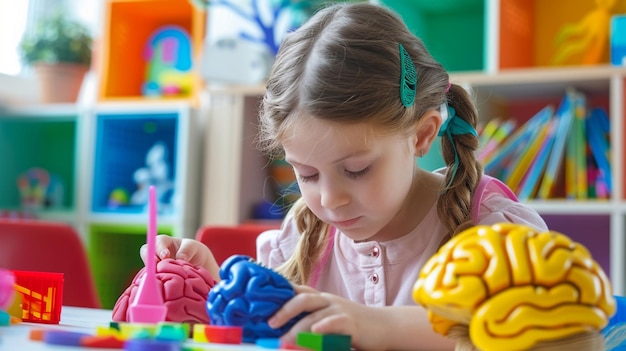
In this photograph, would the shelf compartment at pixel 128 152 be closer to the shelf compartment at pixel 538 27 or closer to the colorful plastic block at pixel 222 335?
the shelf compartment at pixel 538 27

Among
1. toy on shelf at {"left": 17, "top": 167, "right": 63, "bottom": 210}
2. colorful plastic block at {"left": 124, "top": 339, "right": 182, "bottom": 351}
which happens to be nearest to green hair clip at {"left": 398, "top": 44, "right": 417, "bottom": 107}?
colorful plastic block at {"left": 124, "top": 339, "right": 182, "bottom": 351}

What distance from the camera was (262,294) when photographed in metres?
0.69

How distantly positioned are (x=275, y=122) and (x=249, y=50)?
5.32 feet

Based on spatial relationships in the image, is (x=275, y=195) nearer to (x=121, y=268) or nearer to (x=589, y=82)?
(x=121, y=268)

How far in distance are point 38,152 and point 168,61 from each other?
0.66m

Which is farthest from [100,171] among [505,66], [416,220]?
[416,220]

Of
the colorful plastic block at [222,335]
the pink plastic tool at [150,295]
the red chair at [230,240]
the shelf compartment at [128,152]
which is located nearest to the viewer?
the colorful plastic block at [222,335]

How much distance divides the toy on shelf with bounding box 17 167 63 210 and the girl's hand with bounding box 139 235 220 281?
2074mm

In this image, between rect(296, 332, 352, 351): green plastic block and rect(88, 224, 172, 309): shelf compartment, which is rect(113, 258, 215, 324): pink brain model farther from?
rect(88, 224, 172, 309): shelf compartment

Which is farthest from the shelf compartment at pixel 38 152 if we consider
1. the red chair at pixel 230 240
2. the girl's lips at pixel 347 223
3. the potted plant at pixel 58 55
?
the girl's lips at pixel 347 223

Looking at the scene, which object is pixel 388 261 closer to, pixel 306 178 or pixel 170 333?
pixel 306 178

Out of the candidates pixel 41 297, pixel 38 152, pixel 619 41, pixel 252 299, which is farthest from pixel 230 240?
pixel 38 152

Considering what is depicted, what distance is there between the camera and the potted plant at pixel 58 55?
3014mm

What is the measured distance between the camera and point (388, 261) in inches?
46.1
